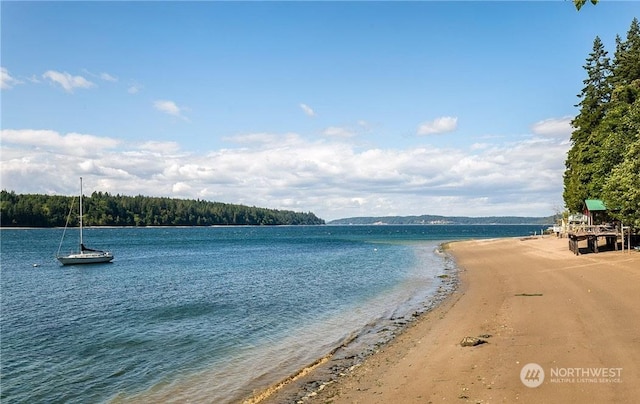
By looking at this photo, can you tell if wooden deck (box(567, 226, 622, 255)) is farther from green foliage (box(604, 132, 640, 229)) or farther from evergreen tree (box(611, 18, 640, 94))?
evergreen tree (box(611, 18, 640, 94))

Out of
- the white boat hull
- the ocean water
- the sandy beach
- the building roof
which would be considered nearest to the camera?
the sandy beach

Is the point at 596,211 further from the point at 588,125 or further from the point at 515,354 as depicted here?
the point at 515,354

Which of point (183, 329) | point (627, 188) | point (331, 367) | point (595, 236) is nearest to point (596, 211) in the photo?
point (595, 236)

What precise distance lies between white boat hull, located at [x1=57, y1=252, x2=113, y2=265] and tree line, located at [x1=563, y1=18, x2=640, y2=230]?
61974mm

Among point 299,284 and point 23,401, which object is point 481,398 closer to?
point 23,401

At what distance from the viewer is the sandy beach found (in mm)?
11602

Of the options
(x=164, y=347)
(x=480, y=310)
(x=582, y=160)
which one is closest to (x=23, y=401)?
(x=164, y=347)

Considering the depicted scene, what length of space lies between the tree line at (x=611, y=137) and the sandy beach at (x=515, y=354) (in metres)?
11.7

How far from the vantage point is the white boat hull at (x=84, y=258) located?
6341 cm

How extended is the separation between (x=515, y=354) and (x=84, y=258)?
6348cm

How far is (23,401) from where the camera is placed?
14547mm

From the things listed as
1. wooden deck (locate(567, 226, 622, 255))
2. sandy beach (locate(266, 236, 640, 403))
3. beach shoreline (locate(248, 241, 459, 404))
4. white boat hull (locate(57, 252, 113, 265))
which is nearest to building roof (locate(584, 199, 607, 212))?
wooden deck (locate(567, 226, 622, 255))

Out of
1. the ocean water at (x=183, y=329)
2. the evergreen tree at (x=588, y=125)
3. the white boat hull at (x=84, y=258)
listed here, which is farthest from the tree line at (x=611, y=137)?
the white boat hull at (x=84, y=258)

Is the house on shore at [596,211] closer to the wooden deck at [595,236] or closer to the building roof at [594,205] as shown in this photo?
the building roof at [594,205]
